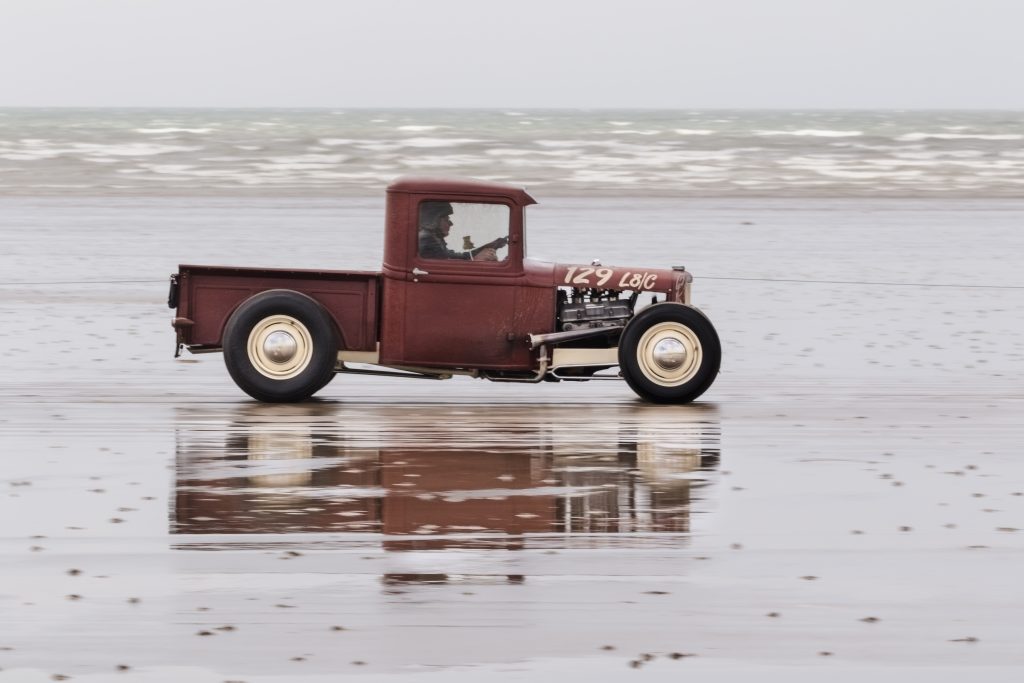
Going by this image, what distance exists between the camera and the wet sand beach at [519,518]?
6031mm

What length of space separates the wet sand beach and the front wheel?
8.0 inches

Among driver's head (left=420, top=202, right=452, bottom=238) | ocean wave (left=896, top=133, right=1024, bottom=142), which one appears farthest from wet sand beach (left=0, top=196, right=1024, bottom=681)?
ocean wave (left=896, top=133, right=1024, bottom=142)

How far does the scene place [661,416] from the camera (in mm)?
11461

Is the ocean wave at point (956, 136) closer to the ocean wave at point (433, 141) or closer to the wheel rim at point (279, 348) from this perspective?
the ocean wave at point (433, 141)

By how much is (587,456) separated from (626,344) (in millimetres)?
2153

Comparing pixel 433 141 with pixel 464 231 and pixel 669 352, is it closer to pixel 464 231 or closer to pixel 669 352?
pixel 464 231

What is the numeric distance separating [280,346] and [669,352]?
9.12 ft

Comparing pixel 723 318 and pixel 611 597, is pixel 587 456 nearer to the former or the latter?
pixel 611 597

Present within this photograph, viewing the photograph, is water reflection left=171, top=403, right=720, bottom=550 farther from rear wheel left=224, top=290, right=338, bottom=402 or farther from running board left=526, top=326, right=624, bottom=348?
running board left=526, top=326, right=624, bottom=348

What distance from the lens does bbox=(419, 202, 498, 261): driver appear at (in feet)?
39.0

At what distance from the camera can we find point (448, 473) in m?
9.21

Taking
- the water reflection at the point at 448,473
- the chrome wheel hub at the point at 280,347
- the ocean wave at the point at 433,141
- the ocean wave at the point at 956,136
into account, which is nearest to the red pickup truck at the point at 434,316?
the chrome wheel hub at the point at 280,347

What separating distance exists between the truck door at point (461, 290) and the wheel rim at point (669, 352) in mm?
903

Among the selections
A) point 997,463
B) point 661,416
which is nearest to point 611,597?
point 997,463
